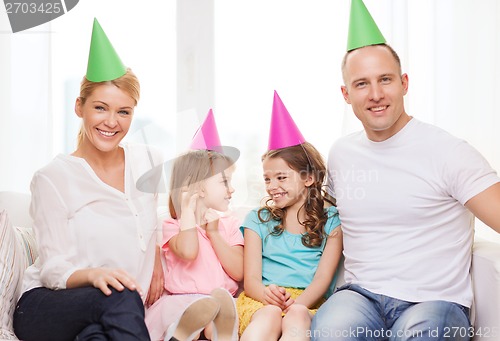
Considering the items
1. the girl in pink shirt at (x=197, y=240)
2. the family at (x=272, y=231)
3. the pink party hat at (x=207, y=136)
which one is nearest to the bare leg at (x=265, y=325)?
the family at (x=272, y=231)

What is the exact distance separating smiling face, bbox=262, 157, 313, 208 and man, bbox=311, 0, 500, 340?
15cm

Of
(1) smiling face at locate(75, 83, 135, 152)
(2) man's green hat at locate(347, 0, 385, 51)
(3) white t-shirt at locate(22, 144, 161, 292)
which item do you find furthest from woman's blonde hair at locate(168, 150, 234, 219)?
(2) man's green hat at locate(347, 0, 385, 51)

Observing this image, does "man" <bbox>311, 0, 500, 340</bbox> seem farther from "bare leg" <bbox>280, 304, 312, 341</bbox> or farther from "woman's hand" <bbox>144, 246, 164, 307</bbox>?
"woman's hand" <bbox>144, 246, 164, 307</bbox>

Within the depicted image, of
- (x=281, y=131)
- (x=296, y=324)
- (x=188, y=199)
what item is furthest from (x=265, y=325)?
(x=281, y=131)

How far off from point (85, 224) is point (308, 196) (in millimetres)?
593

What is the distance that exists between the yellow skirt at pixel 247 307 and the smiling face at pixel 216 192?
0.80 feet

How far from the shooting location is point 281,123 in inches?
68.4

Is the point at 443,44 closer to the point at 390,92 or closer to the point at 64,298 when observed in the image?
the point at 390,92

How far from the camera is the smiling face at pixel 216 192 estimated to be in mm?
1669

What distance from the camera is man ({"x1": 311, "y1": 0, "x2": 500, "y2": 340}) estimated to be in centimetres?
139

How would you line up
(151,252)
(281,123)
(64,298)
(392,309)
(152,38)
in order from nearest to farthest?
(64,298)
(392,309)
(151,252)
(281,123)
(152,38)

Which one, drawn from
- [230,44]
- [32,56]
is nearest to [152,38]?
[230,44]

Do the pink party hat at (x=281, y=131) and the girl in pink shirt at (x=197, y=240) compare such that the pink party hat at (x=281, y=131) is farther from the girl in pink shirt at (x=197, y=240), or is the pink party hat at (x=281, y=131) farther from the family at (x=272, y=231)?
the girl in pink shirt at (x=197, y=240)

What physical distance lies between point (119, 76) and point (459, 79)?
3.72 feet
